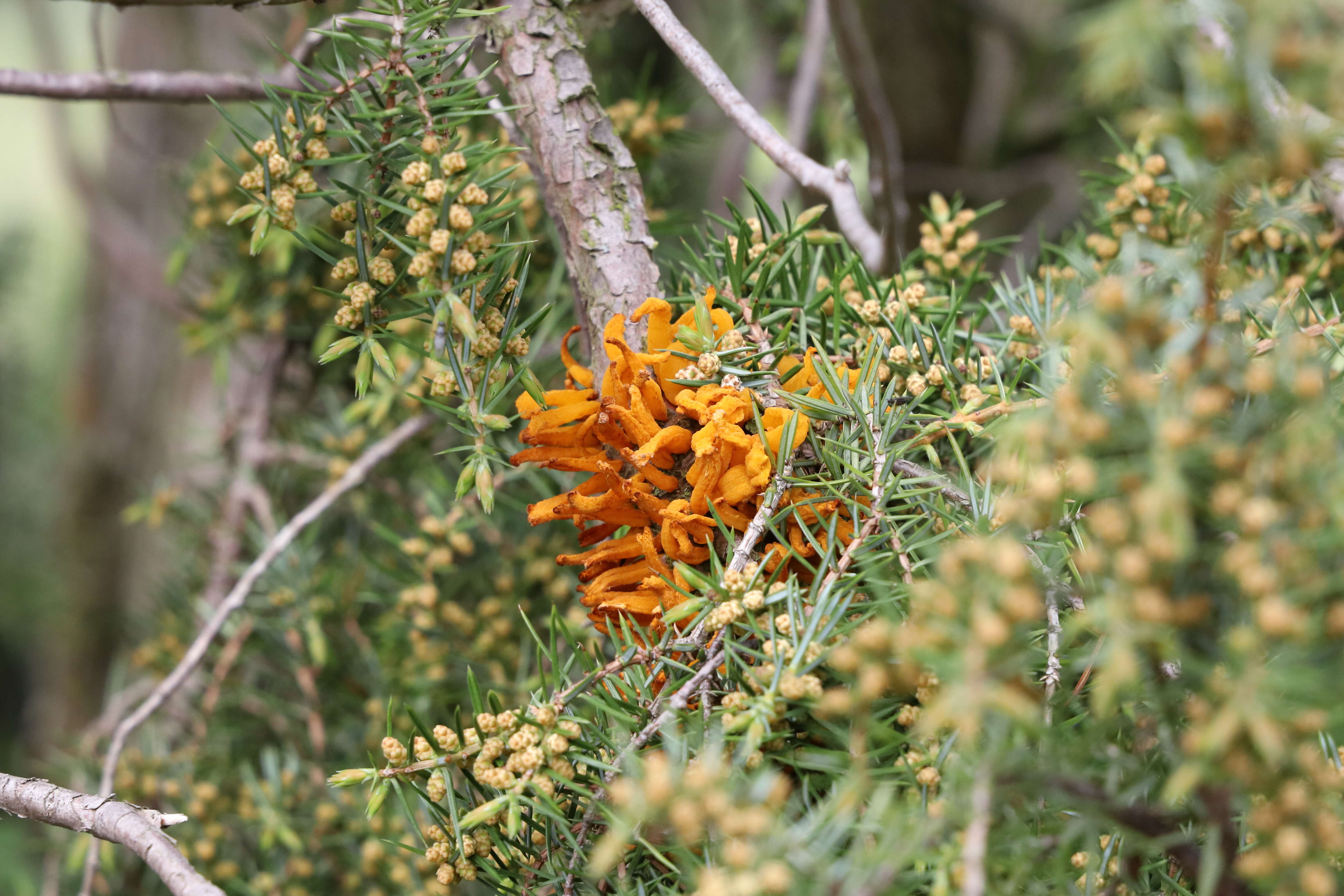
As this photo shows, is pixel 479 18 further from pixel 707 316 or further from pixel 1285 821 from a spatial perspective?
pixel 1285 821

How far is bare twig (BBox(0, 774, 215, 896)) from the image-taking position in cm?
43

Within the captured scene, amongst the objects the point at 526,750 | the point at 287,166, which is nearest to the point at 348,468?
the point at 287,166

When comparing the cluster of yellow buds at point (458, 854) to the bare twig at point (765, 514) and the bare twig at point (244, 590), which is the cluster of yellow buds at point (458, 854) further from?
the bare twig at point (244, 590)

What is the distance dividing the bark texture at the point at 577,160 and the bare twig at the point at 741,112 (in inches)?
2.4

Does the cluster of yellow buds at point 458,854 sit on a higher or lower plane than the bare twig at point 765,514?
lower

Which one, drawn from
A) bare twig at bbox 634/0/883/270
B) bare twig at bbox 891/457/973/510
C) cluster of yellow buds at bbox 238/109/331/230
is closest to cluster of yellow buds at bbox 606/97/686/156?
bare twig at bbox 634/0/883/270

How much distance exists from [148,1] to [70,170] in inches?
66.2

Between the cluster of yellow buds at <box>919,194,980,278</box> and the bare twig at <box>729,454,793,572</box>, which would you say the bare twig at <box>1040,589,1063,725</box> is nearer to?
the bare twig at <box>729,454,793,572</box>

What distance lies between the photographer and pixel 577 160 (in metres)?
0.58

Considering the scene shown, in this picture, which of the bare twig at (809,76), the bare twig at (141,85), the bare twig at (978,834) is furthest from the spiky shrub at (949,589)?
the bare twig at (809,76)

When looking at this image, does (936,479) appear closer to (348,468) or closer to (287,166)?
(287,166)

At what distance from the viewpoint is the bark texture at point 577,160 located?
58cm

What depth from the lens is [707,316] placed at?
0.53 meters

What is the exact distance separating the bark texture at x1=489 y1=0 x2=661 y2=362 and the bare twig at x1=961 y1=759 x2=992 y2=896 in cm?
35
